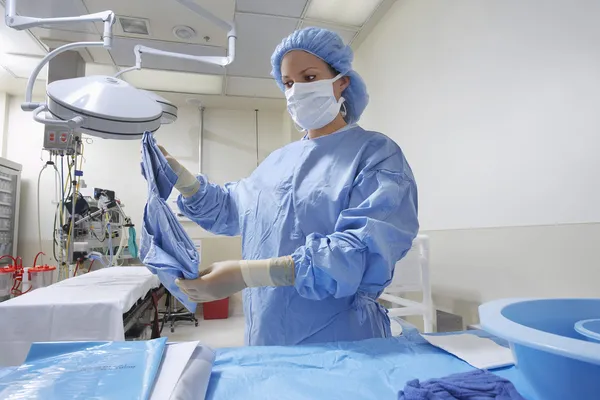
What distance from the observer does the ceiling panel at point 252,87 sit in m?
3.75

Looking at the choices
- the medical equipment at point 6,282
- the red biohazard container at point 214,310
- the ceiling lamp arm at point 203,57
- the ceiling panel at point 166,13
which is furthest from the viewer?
the red biohazard container at point 214,310

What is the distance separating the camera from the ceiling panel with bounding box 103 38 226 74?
2967 millimetres

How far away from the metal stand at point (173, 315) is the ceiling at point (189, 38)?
102 inches

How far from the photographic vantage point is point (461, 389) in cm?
46

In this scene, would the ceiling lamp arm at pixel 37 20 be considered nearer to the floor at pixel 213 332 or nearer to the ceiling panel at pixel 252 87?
the ceiling panel at pixel 252 87

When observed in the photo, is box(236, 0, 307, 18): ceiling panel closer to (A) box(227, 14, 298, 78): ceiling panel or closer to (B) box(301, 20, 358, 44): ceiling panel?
(A) box(227, 14, 298, 78): ceiling panel

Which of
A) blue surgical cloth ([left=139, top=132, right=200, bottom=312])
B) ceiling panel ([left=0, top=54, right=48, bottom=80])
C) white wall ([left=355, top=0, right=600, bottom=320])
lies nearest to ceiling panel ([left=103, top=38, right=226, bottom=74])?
ceiling panel ([left=0, top=54, right=48, bottom=80])

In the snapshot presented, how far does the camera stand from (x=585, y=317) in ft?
1.88

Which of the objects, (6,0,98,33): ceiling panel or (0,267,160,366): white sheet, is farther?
(6,0,98,33): ceiling panel

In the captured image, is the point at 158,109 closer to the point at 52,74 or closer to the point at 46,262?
the point at 52,74

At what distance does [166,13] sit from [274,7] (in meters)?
0.80

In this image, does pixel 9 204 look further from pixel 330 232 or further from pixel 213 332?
pixel 330 232

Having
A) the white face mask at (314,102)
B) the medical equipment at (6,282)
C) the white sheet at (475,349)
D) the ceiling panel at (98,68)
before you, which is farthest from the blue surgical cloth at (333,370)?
the ceiling panel at (98,68)

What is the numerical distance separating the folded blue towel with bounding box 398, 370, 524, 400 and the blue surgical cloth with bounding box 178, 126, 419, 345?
0.25m
